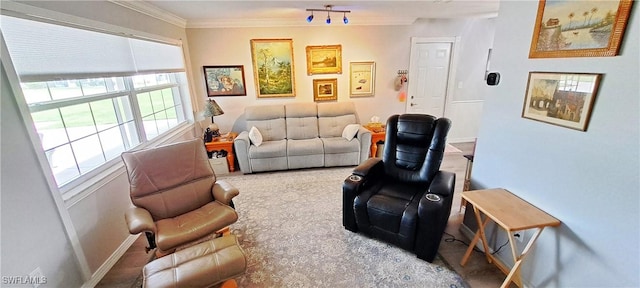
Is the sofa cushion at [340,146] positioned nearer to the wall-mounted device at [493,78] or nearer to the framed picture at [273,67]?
the framed picture at [273,67]

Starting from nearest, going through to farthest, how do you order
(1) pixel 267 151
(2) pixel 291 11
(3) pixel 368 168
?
(3) pixel 368 168 → (2) pixel 291 11 → (1) pixel 267 151

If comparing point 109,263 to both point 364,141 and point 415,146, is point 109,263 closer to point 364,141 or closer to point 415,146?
point 415,146

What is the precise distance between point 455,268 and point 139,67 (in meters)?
3.60

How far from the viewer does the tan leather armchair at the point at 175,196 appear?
185 cm

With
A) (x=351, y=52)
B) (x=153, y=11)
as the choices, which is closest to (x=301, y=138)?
(x=351, y=52)

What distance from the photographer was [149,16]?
291cm

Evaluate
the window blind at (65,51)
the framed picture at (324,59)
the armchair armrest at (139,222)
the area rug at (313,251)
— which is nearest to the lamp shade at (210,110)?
the window blind at (65,51)

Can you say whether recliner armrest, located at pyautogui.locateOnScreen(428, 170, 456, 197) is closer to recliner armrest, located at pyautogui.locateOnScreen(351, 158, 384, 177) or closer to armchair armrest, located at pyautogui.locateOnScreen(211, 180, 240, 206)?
recliner armrest, located at pyautogui.locateOnScreen(351, 158, 384, 177)

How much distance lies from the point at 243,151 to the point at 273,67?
5.15ft

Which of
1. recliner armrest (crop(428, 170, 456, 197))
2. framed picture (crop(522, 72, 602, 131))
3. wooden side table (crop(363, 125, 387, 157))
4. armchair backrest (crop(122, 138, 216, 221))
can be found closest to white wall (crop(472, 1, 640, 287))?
framed picture (crop(522, 72, 602, 131))

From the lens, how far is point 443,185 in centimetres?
198

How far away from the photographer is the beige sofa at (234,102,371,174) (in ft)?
12.2

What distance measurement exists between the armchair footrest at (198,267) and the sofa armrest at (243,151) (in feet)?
6.83

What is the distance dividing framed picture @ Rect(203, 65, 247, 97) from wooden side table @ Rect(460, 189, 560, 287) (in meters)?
3.75
